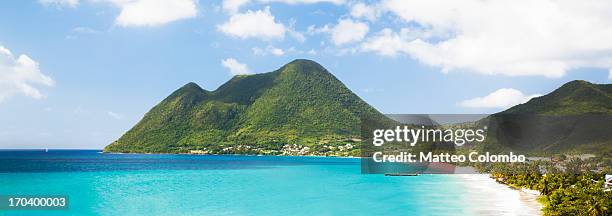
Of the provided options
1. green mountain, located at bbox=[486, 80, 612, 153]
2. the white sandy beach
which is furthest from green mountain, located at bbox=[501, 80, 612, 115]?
the white sandy beach

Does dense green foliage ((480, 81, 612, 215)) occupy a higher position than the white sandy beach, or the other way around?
dense green foliage ((480, 81, 612, 215))

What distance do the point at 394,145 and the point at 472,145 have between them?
18618mm

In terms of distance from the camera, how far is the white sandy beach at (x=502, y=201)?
119 ft

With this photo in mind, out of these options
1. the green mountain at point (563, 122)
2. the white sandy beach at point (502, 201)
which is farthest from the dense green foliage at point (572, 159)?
the white sandy beach at point (502, 201)

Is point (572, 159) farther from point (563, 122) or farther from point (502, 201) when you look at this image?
point (563, 122)

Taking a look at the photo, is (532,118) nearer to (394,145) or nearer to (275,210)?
(394,145)

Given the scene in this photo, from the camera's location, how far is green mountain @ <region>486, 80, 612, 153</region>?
278 feet

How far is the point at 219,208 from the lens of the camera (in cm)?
4303

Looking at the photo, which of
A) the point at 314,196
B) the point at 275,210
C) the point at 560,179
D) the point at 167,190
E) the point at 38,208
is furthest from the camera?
the point at 167,190

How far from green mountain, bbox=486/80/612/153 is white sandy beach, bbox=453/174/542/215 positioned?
29570 mm

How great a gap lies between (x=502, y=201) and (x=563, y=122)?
6269 centimetres

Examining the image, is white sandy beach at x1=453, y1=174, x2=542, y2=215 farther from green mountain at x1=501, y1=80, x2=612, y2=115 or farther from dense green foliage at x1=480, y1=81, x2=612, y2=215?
green mountain at x1=501, y1=80, x2=612, y2=115

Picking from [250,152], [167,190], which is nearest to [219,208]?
[167,190]

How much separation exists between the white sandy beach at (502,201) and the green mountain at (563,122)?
2957cm
